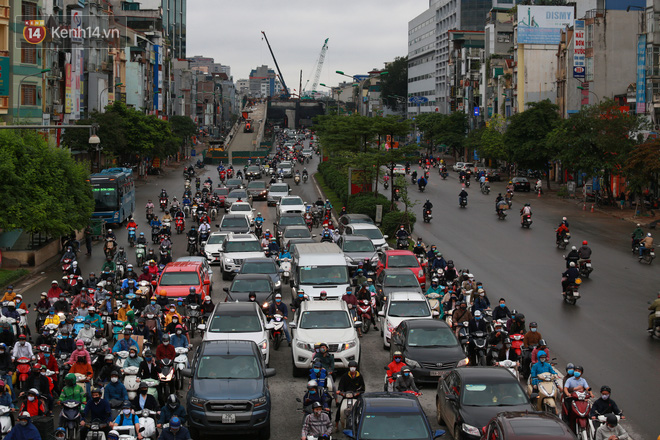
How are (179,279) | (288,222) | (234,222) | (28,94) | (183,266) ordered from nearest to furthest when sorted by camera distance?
(179,279) < (183,266) < (234,222) < (288,222) < (28,94)

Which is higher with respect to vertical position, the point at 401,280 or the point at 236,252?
the point at 236,252

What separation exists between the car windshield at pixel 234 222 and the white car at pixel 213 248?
3.39 meters

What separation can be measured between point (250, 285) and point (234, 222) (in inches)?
608

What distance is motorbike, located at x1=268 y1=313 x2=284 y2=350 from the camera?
22875 millimetres

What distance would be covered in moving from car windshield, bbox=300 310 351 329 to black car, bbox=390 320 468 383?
1.33m

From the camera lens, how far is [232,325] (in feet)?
68.2

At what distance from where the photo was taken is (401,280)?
92.7 feet

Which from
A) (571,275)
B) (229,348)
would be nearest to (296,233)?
(571,275)

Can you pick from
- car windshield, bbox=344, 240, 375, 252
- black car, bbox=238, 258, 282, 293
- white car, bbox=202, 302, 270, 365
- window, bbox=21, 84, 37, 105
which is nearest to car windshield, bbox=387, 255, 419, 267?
car windshield, bbox=344, 240, 375, 252

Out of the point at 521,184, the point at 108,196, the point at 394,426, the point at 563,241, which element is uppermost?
the point at 521,184

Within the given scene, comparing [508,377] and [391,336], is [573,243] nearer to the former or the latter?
[391,336]

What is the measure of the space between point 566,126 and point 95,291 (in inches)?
1769

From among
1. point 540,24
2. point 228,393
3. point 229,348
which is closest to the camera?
point 228,393

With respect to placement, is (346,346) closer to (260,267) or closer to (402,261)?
(260,267)
